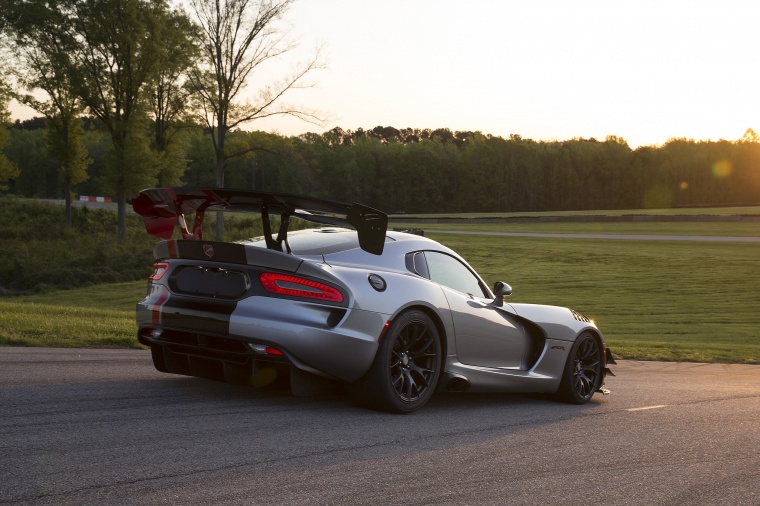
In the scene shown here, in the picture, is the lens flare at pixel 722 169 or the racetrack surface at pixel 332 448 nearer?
the racetrack surface at pixel 332 448

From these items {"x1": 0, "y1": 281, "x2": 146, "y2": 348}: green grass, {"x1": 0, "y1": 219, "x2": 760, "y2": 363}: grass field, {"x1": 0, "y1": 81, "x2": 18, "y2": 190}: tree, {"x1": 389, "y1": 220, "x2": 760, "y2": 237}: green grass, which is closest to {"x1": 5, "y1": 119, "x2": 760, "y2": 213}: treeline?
{"x1": 389, "y1": 220, "x2": 760, "y2": 237}: green grass

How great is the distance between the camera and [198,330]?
6.18 m

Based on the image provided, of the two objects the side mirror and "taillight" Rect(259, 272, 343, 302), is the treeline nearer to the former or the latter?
the side mirror

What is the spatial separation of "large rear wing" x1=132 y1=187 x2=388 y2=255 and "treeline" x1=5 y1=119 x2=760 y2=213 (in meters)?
118

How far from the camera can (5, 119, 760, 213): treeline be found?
132m

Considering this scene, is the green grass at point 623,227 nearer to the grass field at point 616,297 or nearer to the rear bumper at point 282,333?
the grass field at point 616,297

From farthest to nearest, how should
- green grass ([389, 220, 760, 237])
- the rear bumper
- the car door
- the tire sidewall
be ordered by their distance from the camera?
green grass ([389, 220, 760, 237]) → the car door → the tire sidewall → the rear bumper

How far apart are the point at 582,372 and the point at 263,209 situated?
3.73m

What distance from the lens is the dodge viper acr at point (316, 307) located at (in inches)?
236

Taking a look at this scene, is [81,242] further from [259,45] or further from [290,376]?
[290,376]

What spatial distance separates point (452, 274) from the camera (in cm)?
729

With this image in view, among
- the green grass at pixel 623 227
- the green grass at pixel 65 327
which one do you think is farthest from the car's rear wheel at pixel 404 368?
the green grass at pixel 623 227

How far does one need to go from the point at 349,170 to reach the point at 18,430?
12685 centimetres

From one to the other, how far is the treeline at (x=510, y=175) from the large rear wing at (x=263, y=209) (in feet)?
388
